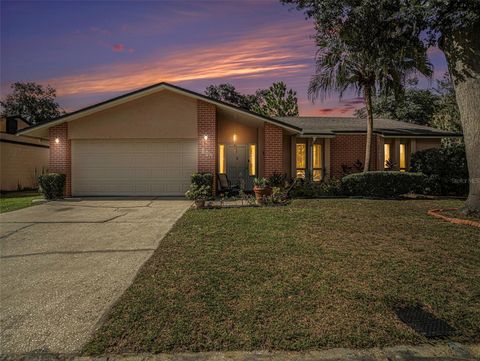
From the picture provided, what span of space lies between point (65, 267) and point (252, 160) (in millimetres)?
11382

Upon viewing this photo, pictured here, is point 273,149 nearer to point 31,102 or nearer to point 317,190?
point 317,190

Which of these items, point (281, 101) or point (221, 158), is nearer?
point (221, 158)

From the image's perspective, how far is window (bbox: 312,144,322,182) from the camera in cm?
1523

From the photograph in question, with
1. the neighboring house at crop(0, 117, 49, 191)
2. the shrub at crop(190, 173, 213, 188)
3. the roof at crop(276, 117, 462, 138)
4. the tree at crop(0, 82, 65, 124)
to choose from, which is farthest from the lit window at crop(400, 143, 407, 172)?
the tree at crop(0, 82, 65, 124)

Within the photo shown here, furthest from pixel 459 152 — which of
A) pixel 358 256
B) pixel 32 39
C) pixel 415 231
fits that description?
pixel 32 39

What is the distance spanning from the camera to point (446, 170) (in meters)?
12.1

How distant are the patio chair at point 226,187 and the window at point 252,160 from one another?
250 cm

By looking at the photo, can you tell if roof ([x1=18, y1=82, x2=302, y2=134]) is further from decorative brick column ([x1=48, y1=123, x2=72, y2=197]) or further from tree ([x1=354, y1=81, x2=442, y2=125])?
tree ([x1=354, y1=81, x2=442, y2=125])

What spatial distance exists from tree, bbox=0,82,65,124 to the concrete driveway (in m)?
35.8

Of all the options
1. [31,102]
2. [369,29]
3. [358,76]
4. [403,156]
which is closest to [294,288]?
[369,29]

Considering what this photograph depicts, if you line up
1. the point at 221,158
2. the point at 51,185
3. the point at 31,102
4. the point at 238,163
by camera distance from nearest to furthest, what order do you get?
the point at 51,185 < the point at 221,158 < the point at 238,163 < the point at 31,102

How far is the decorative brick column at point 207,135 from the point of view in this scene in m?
12.6

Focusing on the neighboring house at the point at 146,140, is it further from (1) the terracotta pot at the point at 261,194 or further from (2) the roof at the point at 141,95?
(1) the terracotta pot at the point at 261,194

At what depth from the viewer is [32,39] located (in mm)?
12938
